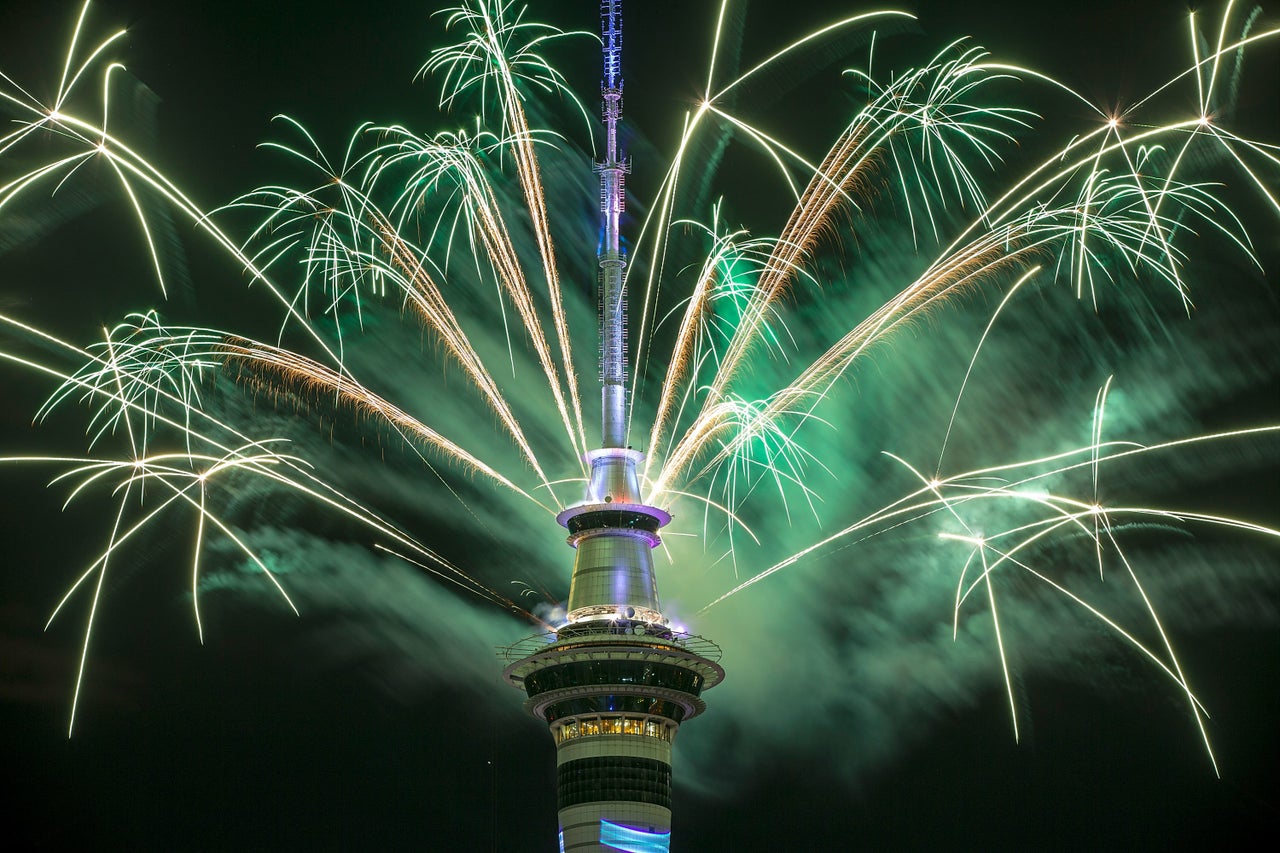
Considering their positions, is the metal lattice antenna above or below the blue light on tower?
above

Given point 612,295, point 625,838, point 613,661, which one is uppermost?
point 612,295

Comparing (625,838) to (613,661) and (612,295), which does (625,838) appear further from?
(612,295)

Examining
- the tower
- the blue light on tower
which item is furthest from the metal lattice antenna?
the blue light on tower

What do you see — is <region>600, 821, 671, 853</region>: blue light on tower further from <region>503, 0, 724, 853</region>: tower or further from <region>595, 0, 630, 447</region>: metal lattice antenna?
<region>595, 0, 630, 447</region>: metal lattice antenna

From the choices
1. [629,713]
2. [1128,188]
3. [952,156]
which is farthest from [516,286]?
[629,713]

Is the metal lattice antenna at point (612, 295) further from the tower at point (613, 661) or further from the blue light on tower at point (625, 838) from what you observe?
the blue light on tower at point (625, 838)

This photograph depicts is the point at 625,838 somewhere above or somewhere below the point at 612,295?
below

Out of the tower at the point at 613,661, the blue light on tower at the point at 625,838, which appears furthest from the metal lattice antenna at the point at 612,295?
the blue light on tower at the point at 625,838

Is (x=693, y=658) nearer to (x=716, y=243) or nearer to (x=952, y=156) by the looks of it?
(x=716, y=243)

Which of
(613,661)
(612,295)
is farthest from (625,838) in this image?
(612,295)
